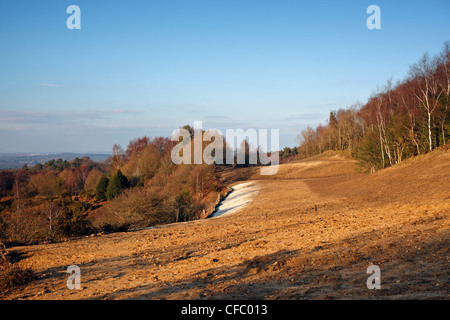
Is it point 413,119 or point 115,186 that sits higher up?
point 413,119

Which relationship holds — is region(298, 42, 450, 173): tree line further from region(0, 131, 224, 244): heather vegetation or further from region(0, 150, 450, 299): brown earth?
region(0, 131, 224, 244): heather vegetation

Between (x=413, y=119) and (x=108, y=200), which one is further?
(x=108, y=200)

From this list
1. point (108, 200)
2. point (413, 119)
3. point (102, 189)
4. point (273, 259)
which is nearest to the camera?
point (273, 259)

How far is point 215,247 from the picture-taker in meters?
11.4

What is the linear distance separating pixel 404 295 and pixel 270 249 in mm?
5139

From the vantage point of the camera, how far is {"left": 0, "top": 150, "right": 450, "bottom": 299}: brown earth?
6.52m

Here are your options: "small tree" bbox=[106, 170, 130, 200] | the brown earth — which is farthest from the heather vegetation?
the brown earth

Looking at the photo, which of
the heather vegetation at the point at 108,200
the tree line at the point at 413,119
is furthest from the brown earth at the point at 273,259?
the tree line at the point at 413,119

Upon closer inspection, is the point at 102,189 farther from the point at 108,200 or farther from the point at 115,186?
the point at 115,186

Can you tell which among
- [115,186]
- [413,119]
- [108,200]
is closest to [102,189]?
[108,200]

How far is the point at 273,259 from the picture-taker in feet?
29.8

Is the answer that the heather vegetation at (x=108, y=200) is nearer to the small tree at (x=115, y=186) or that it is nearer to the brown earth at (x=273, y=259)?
the small tree at (x=115, y=186)
